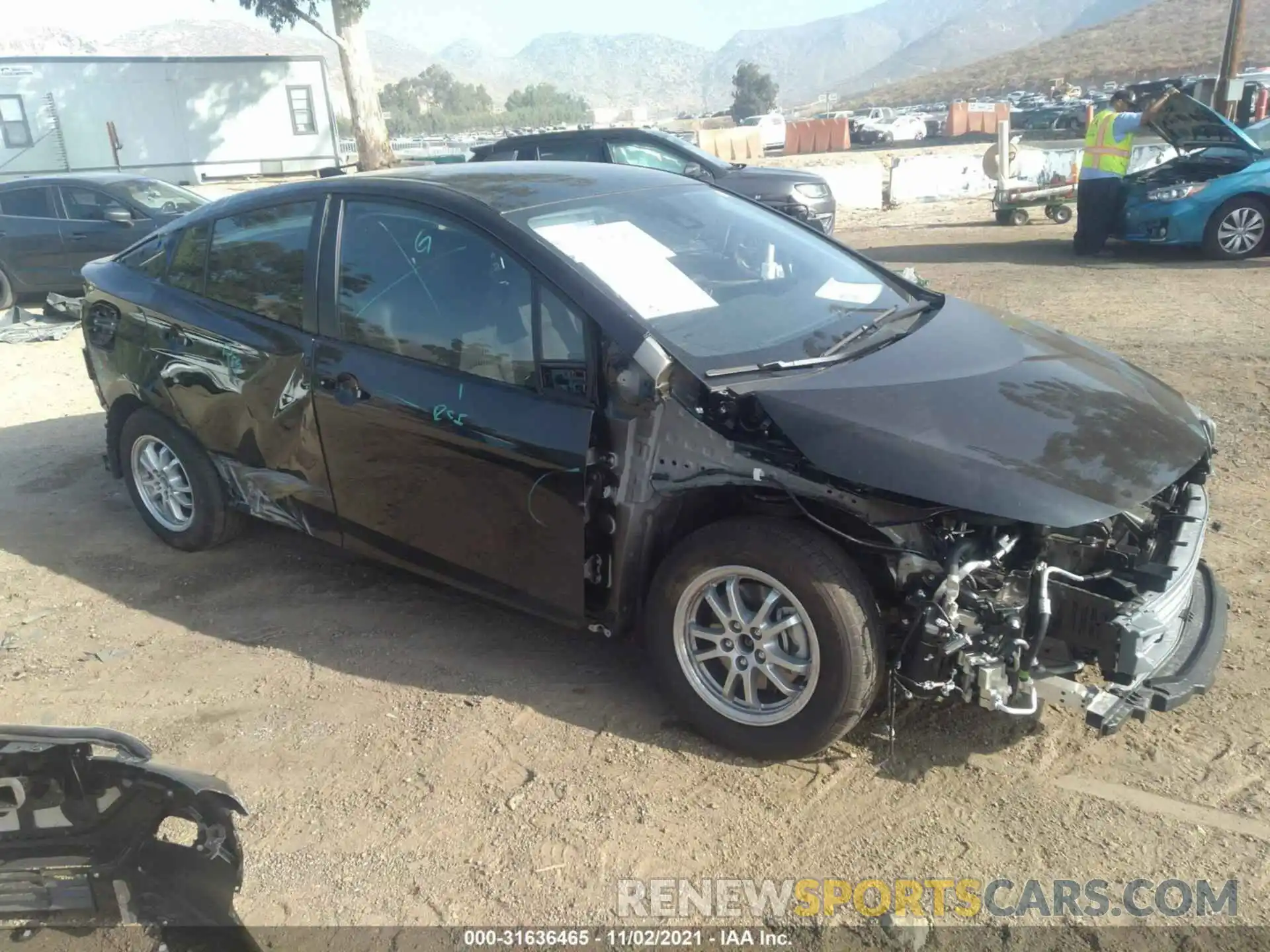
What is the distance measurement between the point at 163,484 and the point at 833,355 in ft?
11.2

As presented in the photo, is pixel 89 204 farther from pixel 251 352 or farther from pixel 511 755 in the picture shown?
pixel 511 755

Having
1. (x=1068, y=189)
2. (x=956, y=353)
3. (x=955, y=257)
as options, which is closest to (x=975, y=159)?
(x=1068, y=189)

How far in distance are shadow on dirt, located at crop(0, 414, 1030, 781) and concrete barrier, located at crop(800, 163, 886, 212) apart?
612 inches

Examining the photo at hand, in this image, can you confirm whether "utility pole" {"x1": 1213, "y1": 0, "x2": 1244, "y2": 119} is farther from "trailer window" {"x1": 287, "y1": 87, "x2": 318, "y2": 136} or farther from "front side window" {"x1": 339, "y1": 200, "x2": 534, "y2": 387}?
"trailer window" {"x1": 287, "y1": 87, "x2": 318, "y2": 136}

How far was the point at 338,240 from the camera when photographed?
12.8ft

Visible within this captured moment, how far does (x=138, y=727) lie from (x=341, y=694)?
2.33ft

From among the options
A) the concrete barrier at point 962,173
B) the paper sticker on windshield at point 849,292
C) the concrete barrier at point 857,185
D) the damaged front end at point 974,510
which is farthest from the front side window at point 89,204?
the concrete barrier at point 962,173

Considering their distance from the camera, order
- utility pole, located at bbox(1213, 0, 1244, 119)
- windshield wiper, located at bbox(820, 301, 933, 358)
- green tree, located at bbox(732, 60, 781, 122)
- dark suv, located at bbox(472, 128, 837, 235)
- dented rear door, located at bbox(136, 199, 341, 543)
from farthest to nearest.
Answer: green tree, located at bbox(732, 60, 781, 122), utility pole, located at bbox(1213, 0, 1244, 119), dark suv, located at bbox(472, 128, 837, 235), dented rear door, located at bbox(136, 199, 341, 543), windshield wiper, located at bbox(820, 301, 933, 358)

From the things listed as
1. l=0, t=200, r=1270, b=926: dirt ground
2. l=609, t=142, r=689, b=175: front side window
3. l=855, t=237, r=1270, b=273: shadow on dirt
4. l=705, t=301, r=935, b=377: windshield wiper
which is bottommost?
l=0, t=200, r=1270, b=926: dirt ground

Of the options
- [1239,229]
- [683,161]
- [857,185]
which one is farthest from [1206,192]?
[857,185]

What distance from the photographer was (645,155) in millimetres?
11672

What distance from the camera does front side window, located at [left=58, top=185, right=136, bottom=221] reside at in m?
11.4

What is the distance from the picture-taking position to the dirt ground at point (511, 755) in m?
2.75

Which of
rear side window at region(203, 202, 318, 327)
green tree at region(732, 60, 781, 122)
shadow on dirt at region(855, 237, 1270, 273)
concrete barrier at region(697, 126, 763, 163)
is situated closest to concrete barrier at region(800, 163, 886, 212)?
shadow on dirt at region(855, 237, 1270, 273)
